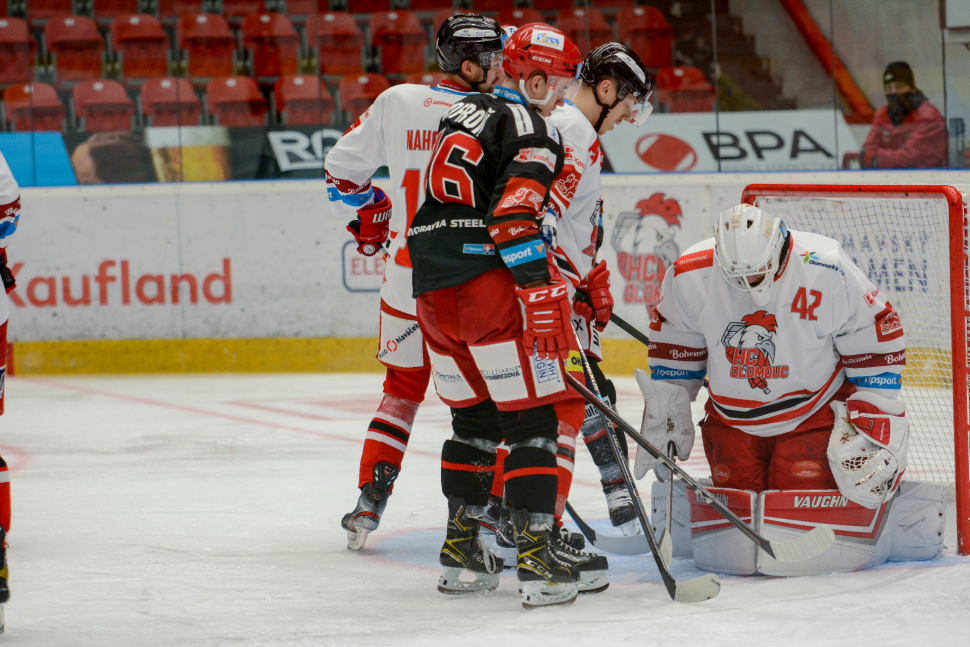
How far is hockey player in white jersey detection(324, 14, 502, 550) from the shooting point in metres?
2.77

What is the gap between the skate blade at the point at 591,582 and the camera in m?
2.39

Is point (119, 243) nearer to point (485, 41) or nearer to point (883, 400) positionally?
point (485, 41)

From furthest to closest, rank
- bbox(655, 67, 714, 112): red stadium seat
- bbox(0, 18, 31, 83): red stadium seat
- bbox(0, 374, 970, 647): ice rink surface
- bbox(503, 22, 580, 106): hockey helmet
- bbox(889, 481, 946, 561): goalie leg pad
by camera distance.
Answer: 1. bbox(0, 18, 31, 83): red stadium seat
2. bbox(655, 67, 714, 112): red stadium seat
3. bbox(889, 481, 946, 561): goalie leg pad
4. bbox(503, 22, 580, 106): hockey helmet
5. bbox(0, 374, 970, 647): ice rink surface

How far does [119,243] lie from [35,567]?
4752 millimetres

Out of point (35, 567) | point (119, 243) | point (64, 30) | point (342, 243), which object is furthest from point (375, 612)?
point (64, 30)

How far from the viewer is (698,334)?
107 inches

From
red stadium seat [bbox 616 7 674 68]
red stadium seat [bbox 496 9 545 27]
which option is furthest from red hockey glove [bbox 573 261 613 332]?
red stadium seat [bbox 496 9 545 27]

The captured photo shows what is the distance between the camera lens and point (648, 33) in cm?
741

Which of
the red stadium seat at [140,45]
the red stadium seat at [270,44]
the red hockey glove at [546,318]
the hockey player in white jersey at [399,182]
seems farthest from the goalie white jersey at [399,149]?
the red stadium seat at [140,45]

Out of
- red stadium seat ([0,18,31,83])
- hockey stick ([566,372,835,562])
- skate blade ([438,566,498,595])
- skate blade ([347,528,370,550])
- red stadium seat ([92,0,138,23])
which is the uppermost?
red stadium seat ([92,0,138,23])

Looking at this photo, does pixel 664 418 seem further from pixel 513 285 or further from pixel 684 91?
pixel 684 91

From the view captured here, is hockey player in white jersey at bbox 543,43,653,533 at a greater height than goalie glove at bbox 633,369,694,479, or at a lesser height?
greater

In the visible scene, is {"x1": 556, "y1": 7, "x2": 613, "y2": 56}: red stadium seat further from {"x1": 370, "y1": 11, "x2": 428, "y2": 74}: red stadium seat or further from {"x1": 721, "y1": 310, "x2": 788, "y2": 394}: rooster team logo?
{"x1": 721, "y1": 310, "x2": 788, "y2": 394}: rooster team logo

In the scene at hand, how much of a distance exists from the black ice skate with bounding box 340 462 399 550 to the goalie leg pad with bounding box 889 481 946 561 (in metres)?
1.27
